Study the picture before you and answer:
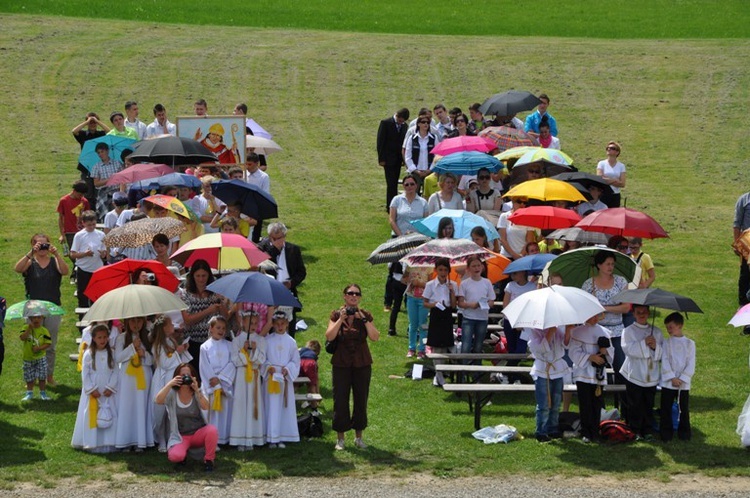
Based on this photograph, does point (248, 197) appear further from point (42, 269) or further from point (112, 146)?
point (112, 146)

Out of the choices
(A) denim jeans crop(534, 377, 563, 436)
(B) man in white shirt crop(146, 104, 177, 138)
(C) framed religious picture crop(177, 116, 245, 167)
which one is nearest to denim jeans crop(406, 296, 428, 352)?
(A) denim jeans crop(534, 377, 563, 436)

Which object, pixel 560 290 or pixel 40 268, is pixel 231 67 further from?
pixel 560 290

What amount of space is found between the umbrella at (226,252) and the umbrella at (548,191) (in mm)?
5131

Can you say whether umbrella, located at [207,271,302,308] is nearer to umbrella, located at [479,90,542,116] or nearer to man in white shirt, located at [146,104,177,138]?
man in white shirt, located at [146,104,177,138]

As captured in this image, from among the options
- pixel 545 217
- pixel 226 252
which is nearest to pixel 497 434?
pixel 226 252

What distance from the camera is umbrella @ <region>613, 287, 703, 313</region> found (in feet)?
48.0

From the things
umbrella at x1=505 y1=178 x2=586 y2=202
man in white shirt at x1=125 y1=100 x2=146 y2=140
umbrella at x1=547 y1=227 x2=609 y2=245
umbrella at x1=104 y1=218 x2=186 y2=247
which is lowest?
umbrella at x1=104 y1=218 x2=186 y2=247

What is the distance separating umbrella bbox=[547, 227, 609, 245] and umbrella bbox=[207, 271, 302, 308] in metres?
5.46

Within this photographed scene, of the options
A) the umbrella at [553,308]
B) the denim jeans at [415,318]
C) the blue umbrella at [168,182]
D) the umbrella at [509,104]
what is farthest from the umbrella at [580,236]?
the umbrella at [509,104]

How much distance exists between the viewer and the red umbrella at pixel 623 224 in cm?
1817

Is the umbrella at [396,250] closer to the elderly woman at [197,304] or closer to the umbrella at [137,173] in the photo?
the elderly woman at [197,304]

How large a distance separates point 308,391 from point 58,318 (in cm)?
354

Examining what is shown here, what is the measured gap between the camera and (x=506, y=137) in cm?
2473

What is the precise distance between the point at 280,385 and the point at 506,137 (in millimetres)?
11110
